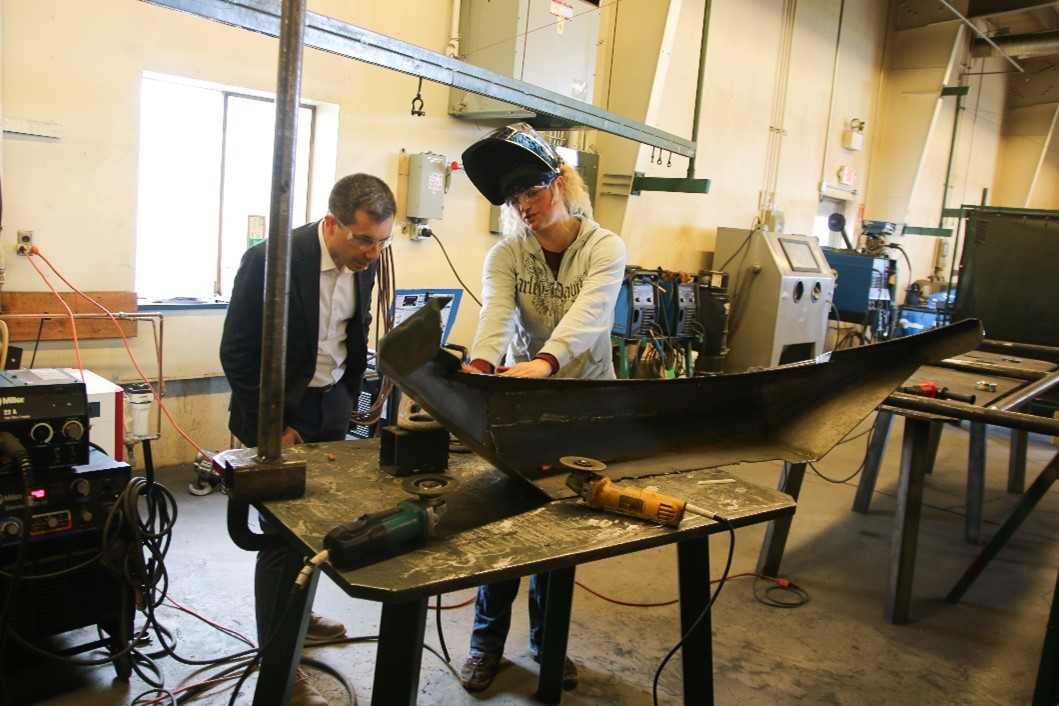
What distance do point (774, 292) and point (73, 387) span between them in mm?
4598

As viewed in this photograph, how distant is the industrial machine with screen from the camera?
544cm

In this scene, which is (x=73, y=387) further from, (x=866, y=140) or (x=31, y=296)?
(x=866, y=140)

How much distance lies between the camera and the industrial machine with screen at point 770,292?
5.44 metres

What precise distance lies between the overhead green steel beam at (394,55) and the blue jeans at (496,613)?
1.43 m

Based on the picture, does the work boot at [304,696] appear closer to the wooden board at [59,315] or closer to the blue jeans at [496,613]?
the blue jeans at [496,613]

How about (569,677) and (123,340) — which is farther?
(123,340)

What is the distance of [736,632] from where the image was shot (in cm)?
243

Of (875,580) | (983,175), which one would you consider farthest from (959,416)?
(983,175)

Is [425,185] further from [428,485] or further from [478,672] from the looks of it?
[428,485]

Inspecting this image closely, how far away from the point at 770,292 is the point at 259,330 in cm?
438

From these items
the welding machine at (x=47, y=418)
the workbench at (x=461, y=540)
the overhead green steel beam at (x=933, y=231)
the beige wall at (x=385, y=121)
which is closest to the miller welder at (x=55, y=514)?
the welding machine at (x=47, y=418)

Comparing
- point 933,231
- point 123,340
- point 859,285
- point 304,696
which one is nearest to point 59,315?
point 123,340

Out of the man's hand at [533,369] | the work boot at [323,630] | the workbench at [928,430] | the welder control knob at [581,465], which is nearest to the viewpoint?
the welder control knob at [581,465]

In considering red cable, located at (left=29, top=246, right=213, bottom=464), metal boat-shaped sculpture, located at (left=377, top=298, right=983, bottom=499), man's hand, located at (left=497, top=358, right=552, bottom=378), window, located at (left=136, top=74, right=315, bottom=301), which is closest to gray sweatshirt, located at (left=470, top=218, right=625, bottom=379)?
man's hand, located at (left=497, top=358, right=552, bottom=378)
